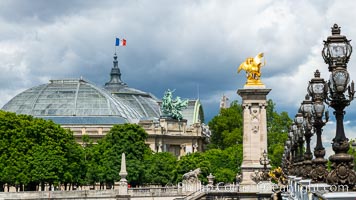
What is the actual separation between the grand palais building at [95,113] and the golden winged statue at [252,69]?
64890mm

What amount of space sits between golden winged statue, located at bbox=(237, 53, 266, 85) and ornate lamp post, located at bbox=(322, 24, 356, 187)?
61.1 m

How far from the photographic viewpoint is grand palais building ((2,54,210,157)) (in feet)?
487

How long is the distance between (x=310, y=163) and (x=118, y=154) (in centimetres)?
7273

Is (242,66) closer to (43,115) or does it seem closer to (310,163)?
(310,163)

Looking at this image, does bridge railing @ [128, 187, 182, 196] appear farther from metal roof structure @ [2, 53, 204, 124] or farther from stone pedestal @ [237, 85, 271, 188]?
metal roof structure @ [2, 53, 204, 124]

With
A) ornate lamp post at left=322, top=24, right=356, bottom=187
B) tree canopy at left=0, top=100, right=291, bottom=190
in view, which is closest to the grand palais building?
tree canopy at left=0, top=100, right=291, bottom=190

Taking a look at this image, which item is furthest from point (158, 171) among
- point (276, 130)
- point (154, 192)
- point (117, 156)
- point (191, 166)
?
point (276, 130)

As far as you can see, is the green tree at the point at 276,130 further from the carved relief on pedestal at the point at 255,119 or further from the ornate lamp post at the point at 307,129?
the ornate lamp post at the point at 307,129

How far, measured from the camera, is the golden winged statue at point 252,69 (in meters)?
81.9

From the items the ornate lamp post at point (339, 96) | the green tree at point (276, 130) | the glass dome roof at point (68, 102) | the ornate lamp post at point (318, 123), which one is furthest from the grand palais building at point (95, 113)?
the ornate lamp post at point (339, 96)

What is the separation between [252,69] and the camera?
8269 cm

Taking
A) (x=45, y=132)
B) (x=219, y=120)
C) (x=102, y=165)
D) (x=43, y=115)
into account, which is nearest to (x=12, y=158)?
(x=45, y=132)

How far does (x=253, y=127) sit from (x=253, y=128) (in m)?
Answer: 0.10

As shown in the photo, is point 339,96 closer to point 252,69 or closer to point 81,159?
point 252,69
